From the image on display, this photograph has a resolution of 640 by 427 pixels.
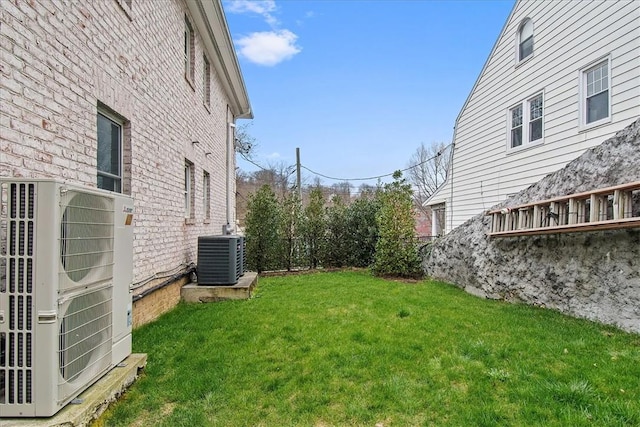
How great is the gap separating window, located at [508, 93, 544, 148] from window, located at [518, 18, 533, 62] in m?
1.20

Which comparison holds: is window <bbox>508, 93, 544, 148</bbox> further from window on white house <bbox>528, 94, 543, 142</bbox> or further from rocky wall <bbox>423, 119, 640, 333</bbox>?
rocky wall <bbox>423, 119, 640, 333</bbox>

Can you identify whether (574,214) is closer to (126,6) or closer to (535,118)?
(535,118)

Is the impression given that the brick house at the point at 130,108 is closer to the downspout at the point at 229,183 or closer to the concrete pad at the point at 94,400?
the downspout at the point at 229,183

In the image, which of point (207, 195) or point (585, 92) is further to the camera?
point (207, 195)

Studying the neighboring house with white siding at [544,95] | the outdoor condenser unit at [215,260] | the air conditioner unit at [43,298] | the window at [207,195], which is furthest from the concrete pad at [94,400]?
the neighboring house with white siding at [544,95]

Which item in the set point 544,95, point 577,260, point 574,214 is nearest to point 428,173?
point 544,95

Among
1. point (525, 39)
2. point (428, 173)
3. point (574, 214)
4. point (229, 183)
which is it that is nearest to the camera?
point (574, 214)

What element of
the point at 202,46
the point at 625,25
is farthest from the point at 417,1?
the point at 202,46

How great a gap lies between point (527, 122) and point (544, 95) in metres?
0.73

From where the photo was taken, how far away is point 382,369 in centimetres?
331

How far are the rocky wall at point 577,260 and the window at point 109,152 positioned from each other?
234 inches

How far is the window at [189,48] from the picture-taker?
7086mm

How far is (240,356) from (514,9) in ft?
35.1

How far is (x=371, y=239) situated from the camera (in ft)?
36.1
